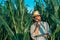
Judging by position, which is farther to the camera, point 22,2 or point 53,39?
point 22,2

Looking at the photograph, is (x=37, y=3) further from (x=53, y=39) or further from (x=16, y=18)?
(x=53, y=39)

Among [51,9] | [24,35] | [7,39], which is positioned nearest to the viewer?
[24,35]

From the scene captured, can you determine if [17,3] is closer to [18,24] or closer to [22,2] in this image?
[22,2]

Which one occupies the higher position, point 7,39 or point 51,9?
point 51,9

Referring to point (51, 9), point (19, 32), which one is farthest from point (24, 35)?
point (51, 9)

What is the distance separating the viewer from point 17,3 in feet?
11.9

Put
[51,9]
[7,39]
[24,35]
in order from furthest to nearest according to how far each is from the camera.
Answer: [7,39], [51,9], [24,35]

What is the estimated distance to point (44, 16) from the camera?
155 inches

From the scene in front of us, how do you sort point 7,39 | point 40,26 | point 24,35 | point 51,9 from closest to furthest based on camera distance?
point 40,26 → point 24,35 → point 51,9 → point 7,39

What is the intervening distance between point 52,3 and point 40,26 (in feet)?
1.99

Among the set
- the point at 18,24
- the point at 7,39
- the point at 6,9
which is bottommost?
the point at 7,39

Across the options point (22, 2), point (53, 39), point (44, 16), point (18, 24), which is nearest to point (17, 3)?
point (22, 2)

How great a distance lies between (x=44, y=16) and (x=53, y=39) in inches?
28.1

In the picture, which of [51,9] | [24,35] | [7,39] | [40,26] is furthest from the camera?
[7,39]
